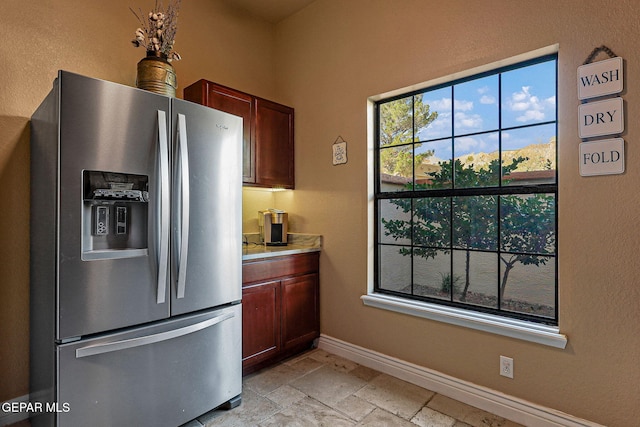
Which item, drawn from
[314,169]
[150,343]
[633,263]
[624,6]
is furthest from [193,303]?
[624,6]

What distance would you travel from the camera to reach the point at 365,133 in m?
2.63

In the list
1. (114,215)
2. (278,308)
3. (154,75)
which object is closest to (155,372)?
(114,215)

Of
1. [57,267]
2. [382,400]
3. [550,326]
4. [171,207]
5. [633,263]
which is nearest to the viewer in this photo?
[57,267]

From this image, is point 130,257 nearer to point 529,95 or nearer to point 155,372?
point 155,372

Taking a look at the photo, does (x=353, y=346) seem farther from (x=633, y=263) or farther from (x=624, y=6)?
(x=624, y=6)

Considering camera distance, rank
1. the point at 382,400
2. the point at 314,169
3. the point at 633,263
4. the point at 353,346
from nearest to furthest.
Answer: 1. the point at 633,263
2. the point at 382,400
3. the point at 353,346
4. the point at 314,169

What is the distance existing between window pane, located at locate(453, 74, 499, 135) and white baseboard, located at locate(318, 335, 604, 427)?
1.65m

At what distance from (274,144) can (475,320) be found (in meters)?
2.10

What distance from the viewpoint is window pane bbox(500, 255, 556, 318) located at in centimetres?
203

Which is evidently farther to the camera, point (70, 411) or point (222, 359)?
point (222, 359)

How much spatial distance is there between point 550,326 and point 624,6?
1.68m

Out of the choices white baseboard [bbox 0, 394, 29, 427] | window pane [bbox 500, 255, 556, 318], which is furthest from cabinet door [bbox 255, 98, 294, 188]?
white baseboard [bbox 0, 394, 29, 427]

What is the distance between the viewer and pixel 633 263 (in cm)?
161

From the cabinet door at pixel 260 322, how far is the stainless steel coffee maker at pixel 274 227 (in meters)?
0.52
